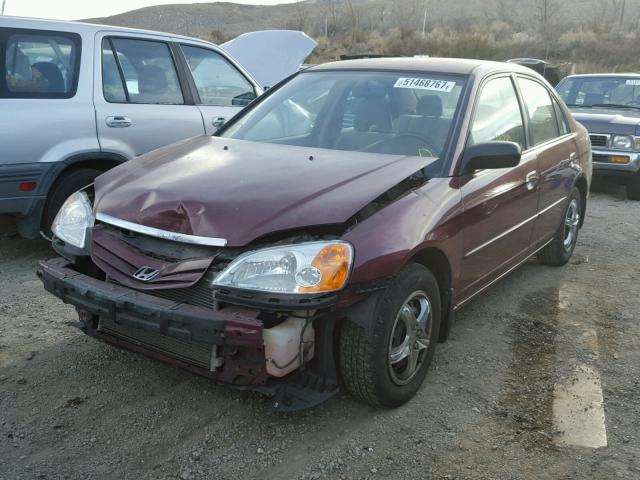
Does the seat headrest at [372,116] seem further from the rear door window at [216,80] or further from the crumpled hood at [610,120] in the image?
the crumpled hood at [610,120]

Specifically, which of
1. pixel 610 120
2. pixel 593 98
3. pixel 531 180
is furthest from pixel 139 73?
pixel 593 98

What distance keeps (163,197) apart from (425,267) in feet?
4.22

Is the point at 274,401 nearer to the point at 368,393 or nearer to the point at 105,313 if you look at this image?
the point at 368,393

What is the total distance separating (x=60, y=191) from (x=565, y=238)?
4.14m

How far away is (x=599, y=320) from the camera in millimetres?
4371

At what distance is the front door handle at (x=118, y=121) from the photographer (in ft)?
16.9

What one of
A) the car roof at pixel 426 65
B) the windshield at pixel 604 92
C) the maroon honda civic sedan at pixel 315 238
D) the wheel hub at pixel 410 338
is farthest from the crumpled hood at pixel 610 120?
the wheel hub at pixel 410 338

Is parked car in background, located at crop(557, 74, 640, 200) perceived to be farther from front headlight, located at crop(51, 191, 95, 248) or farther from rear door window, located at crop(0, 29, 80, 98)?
front headlight, located at crop(51, 191, 95, 248)

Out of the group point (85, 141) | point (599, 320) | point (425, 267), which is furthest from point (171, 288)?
point (599, 320)

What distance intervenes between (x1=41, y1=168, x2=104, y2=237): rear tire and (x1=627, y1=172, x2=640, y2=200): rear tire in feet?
22.2

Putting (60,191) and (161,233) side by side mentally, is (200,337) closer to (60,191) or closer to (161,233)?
(161,233)

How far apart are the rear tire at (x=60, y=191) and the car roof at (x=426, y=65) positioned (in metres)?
2.06

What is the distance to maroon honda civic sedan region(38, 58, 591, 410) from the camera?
2.62m

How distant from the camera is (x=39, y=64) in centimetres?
488
